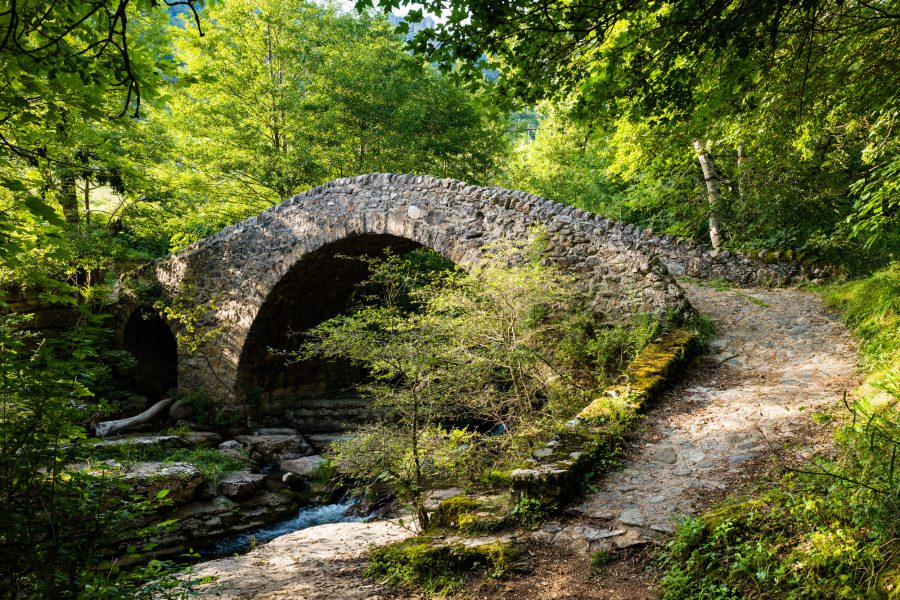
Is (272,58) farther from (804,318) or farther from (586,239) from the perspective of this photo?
(804,318)

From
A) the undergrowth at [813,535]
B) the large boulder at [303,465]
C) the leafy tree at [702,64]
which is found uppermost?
the leafy tree at [702,64]

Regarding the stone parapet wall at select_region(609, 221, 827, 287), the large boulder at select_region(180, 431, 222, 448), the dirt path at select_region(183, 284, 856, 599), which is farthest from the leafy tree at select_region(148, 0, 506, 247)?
the dirt path at select_region(183, 284, 856, 599)

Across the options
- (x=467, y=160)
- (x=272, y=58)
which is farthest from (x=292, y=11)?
(x=467, y=160)

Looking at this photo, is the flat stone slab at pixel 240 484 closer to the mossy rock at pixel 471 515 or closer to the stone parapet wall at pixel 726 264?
the mossy rock at pixel 471 515

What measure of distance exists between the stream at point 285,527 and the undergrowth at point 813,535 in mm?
4536

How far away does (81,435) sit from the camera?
8.09 feet

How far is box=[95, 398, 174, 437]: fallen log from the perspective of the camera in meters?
8.74

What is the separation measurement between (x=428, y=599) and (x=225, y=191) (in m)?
11.7

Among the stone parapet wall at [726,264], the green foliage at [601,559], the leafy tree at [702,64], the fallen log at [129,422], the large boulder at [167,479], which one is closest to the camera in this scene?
the leafy tree at [702,64]

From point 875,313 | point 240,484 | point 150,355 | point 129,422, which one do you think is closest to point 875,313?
point 875,313

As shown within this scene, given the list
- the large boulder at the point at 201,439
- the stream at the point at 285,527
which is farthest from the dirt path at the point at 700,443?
the large boulder at the point at 201,439

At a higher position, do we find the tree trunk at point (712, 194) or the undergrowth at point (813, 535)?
the tree trunk at point (712, 194)

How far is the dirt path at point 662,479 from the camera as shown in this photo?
2770 mm

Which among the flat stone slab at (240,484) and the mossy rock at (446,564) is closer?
the mossy rock at (446,564)
